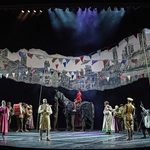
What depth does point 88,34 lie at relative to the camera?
16516 mm

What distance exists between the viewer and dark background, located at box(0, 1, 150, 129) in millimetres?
15984

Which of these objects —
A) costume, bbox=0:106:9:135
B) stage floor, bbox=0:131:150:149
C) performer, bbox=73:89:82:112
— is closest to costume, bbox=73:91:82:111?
performer, bbox=73:89:82:112

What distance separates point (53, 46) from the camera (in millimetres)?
16922

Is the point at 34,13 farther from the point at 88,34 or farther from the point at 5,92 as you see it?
the point at 5,92

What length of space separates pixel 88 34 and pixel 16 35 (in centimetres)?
302

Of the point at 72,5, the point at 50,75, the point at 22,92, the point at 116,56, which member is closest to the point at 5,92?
the point at 22,92

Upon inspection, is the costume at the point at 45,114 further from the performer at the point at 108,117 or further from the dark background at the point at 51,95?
the dark background at the point at 51,95

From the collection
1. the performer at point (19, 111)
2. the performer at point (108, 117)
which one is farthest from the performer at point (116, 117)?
the performer at point (19, 111)

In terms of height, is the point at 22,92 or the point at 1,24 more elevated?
the point at 1,24

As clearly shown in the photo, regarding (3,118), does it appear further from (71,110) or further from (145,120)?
→ (145,120)

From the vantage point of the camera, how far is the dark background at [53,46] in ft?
52.4

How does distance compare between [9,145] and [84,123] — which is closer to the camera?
[9,145]

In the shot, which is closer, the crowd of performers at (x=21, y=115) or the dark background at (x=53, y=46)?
the dark background at (x=53, y=46)

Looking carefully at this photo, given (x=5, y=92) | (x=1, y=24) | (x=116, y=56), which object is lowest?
(x=5, y=92)
